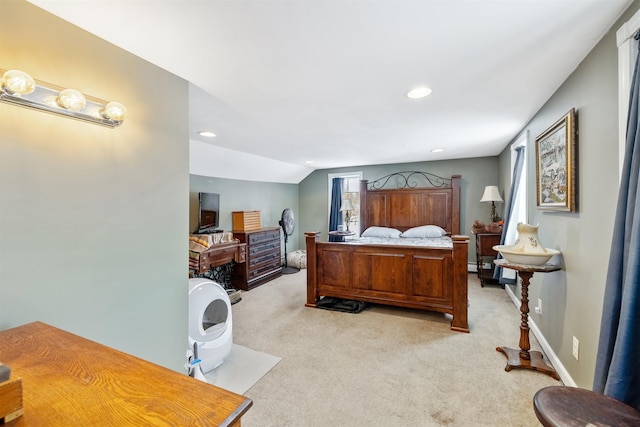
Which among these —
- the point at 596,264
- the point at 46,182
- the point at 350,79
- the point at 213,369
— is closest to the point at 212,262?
the point at 213,369

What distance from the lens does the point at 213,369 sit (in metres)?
2.38

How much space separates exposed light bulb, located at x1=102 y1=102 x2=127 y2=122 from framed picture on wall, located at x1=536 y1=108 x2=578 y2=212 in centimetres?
281

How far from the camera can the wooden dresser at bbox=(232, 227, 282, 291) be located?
183 inches

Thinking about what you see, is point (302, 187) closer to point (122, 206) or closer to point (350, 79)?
point (350, 79)

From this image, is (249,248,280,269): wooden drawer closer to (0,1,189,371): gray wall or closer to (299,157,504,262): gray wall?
(299,157,504,262): gray wall

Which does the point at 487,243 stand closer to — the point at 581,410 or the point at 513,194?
the point at 513,194

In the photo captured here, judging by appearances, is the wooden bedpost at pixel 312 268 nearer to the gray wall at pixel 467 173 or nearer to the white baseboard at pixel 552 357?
the white baseboard at pixel 552 357

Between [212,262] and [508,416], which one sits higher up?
[212,262]

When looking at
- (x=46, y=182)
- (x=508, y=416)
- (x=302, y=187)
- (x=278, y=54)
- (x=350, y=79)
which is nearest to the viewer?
(x=46, y=182)

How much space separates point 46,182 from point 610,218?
2842 mm

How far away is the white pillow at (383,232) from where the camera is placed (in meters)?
5.45

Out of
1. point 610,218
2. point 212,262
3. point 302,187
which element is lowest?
point 212,262

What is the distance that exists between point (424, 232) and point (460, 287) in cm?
235

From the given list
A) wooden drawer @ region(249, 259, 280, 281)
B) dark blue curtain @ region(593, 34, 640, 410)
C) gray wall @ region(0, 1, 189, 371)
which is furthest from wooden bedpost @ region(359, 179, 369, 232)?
dark blue curtain @ region(593, 34, 640, 410)
